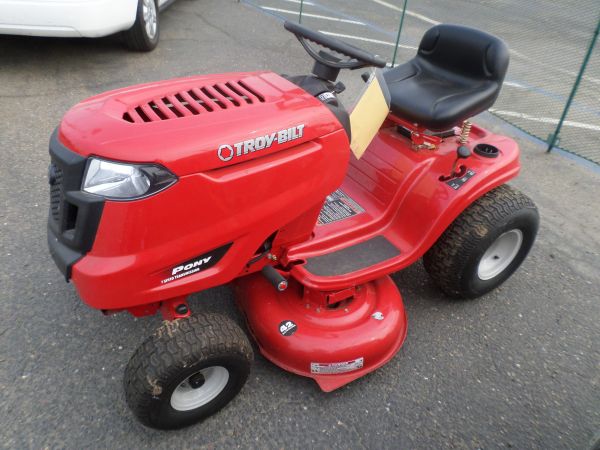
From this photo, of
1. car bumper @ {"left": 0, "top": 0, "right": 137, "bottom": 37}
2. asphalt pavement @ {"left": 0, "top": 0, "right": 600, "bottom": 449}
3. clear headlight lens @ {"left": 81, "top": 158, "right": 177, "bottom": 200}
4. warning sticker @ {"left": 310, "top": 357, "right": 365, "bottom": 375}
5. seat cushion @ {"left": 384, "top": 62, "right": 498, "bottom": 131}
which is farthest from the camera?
car bumper @ {"left": 0, "top": 0, "right": 137, "bottom": 37}

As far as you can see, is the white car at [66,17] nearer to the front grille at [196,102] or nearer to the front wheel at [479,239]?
the front grille at [196,102]

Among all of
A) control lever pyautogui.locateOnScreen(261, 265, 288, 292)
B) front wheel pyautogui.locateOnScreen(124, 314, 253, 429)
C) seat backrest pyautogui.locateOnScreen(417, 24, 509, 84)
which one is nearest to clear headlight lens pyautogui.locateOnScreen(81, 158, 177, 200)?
front wheel pyautogui.locateOnScreen(124, 314, 253, 429)

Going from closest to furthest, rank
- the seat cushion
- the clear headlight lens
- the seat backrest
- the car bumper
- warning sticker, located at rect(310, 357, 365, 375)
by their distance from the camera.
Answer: the clear headlight lens, warning sticker, located at rect(310, 357, 365, 375), the seat cushion, the seat backrest, the car bumper

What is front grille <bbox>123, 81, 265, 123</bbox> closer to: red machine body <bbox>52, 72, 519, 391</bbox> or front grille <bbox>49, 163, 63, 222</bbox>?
red machine body <bbox>52, 72, 519, 391</bbox>

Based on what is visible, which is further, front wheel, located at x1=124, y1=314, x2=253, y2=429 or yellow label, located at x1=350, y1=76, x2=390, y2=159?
yellow label, located at x1=350, y1=76, x2=390, y2=159

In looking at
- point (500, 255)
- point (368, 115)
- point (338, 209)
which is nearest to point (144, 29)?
point (338, 209)

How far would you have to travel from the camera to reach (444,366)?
2.27m

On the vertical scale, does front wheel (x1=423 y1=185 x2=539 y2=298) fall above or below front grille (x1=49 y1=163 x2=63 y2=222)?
below

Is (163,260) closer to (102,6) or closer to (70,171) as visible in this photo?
(70,171)

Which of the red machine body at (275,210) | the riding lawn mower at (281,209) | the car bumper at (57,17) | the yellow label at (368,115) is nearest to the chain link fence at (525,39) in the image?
the riding lawn mower at (281,209)

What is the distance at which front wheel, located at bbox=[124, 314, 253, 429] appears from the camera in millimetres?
1660

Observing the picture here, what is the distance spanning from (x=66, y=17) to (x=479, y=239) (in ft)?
12.3

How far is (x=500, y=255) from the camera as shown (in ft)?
8.80

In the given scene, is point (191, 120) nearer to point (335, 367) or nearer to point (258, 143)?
point (258, 143)
